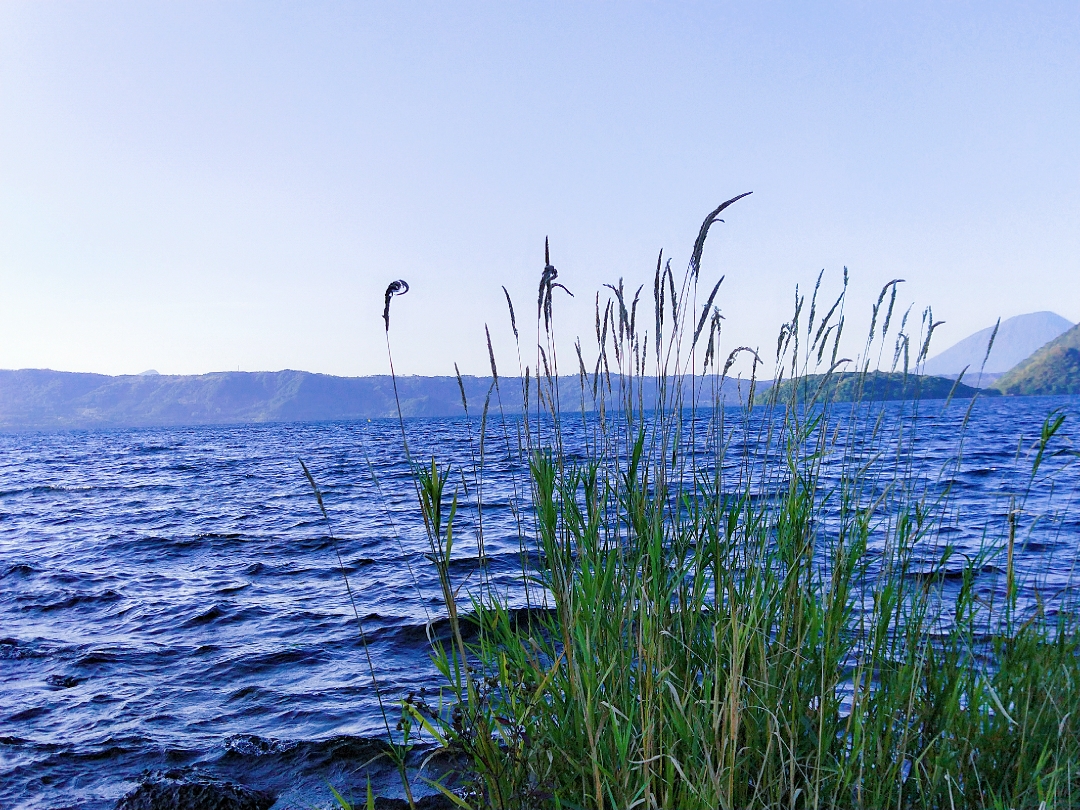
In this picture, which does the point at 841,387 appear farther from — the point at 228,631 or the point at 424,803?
the point at 228,631

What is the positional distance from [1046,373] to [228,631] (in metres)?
166

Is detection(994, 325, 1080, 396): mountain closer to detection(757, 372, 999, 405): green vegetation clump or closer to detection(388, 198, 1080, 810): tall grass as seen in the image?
detection(757, 372, 999, 405): green vegetation clump

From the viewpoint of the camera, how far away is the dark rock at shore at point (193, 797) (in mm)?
3559

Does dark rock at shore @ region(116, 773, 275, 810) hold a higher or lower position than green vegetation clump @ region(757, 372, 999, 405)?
lower

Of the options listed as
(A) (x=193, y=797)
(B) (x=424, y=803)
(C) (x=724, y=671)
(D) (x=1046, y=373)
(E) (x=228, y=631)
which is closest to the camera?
(C) (x=724, y=671)

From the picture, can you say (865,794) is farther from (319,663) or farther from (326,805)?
(319,663)

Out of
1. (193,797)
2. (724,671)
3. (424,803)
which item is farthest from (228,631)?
(724,671)

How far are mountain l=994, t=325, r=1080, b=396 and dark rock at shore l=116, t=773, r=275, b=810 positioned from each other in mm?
152748

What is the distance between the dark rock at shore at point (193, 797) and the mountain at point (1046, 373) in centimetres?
15275

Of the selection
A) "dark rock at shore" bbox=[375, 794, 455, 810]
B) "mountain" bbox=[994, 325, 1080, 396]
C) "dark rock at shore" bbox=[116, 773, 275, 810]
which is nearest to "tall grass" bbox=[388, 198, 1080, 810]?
"dark rock at shore" bbox=[375, 794, 455, 810]

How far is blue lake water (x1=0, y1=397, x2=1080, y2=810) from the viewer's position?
4203mm

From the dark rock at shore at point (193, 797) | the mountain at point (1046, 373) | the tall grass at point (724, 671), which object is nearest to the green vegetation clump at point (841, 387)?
the tall grass at point (724, 671)

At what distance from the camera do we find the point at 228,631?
689 centimetres

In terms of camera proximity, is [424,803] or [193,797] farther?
[193,797]
